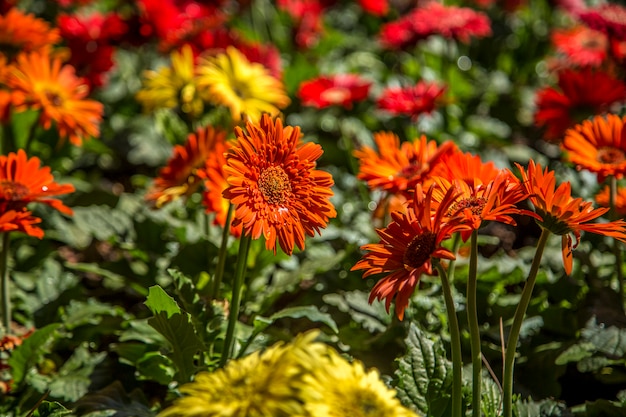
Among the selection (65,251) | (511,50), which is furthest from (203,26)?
(511,50)

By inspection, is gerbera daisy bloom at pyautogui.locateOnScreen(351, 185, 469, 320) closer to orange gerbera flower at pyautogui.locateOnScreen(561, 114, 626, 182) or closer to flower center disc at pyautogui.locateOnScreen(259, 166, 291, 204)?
flower center disc at pyautogui.locateOnScreen(259, 166, 291, 204)

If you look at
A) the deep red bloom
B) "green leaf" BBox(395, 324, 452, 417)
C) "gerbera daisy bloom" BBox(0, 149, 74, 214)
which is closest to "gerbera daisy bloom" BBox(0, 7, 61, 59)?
"gerbera daisy bloom" BBox(0, 149, 74, 214)

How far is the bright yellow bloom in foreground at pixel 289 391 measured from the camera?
41.1 inches

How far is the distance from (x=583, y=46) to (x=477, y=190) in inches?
81.5

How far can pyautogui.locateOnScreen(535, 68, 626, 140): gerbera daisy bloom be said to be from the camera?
2.49 m

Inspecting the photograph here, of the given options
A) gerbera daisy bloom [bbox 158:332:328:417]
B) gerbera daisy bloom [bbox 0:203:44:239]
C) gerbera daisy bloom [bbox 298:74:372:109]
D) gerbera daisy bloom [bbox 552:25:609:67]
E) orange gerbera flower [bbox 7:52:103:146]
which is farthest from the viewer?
gerbera daisy bloom [bbox 552:25:609:67]

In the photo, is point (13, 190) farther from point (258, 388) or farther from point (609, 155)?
point (609, 155)

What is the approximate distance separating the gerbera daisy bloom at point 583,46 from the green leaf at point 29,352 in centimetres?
230

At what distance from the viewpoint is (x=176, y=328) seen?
62.0 inches

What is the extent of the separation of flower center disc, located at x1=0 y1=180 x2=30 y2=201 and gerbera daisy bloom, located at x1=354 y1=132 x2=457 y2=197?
2.52 feet

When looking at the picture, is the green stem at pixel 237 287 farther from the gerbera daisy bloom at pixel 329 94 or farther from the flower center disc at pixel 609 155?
the gerbera daisy bloom at pixel 329 94

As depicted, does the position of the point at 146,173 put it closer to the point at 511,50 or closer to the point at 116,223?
the point at 116,223

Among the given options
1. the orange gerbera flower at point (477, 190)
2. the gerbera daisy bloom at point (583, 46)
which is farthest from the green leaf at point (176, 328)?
the gerbera daisy bloom at point (583, 46)

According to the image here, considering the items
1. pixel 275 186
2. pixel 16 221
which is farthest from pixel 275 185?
pixel 16 221
